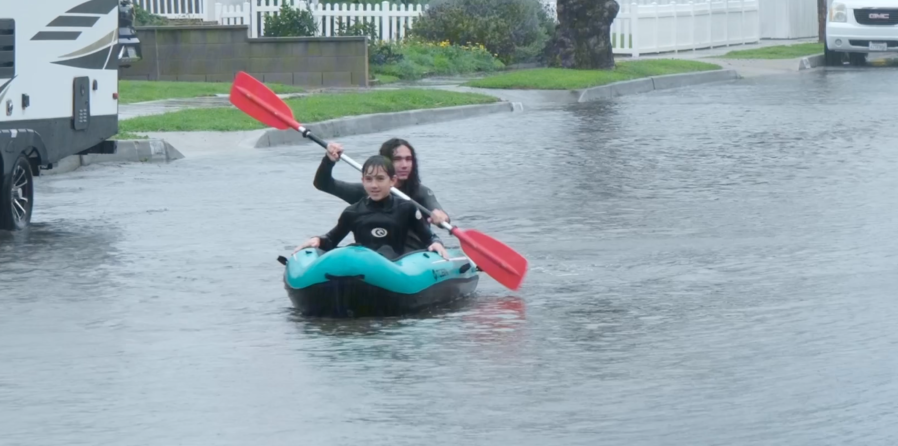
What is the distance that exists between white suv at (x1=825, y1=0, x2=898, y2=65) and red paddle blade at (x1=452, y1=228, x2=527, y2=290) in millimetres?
25339

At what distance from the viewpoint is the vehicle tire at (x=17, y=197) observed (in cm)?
1227

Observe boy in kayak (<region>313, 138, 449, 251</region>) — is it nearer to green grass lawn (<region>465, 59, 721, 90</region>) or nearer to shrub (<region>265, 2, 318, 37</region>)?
green grass lawn (<region>465, 59, 721, 90</region>)

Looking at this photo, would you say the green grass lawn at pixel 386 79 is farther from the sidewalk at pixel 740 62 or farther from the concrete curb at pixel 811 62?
the concrete curb at pixel 811 62

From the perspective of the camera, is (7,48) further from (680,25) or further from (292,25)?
(680,25)

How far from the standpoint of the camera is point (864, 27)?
3378 cm

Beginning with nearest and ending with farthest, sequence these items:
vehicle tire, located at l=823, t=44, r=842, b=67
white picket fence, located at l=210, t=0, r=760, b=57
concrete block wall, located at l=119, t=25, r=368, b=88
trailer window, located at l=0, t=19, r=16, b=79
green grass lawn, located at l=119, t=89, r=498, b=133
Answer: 1. trailer window, located at l=0, t=19, r=16, b=79
2. green grass lawn, located at l=119, t=89, r=498, b=133
3. concrete block wall, located at l=119, t=25, r=368, b=88
4. white picket fence, located at l=210, t=0, r=760, b=57
5. vehicle tire, located at l=823, t=44, r=842, b=67

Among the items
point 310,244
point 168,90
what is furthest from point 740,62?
point 310,244

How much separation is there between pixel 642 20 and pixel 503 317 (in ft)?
86.9

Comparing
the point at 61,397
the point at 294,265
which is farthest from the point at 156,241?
the point at 61,397

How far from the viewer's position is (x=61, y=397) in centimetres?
714

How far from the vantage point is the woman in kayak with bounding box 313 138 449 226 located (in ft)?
33.2

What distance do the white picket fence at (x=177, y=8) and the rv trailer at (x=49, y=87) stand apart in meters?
20.8

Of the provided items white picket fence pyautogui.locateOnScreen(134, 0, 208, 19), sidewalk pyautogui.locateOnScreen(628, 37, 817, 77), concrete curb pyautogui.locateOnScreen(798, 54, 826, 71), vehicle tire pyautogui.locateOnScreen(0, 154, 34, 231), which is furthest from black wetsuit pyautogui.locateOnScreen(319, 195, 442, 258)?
white picket fence pyautogui.locateOnScreen(134, 0, 208, 19)

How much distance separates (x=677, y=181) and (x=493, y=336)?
6749mm
